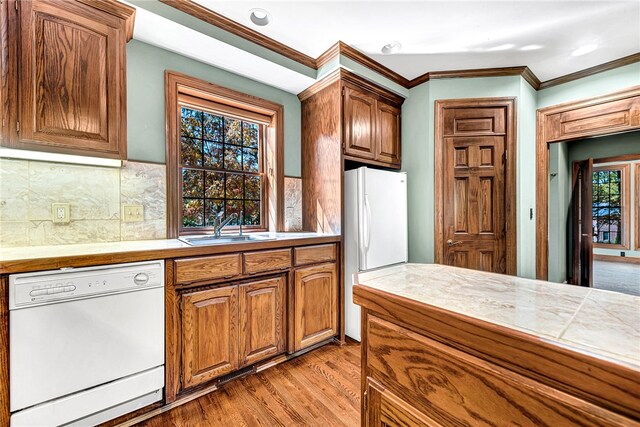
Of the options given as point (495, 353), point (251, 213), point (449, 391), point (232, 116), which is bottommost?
point (449, 391)

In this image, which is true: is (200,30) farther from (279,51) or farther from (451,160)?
(451,160)

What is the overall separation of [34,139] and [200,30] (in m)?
1.21

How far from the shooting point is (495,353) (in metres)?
0.58

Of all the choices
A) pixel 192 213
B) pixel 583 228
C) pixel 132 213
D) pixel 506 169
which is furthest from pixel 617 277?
pixel 132 213

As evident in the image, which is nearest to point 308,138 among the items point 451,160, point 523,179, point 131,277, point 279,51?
point 279,51

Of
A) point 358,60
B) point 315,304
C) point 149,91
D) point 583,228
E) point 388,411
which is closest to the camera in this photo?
point 388,411

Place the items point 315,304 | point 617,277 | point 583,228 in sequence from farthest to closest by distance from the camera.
→ point 617,277
point 583,228
point 315,304

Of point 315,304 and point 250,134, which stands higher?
point 250,134

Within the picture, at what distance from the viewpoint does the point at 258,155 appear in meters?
2.81

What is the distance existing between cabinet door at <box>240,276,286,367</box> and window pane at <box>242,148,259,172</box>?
1.22 meters

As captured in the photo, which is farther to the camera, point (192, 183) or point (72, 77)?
point (192, 183)

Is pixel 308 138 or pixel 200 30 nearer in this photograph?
pixel 200 30

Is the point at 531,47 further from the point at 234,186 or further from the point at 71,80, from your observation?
the point at 71,80

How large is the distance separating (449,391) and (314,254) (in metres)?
1.67
